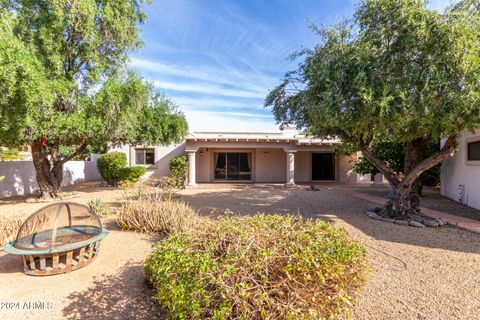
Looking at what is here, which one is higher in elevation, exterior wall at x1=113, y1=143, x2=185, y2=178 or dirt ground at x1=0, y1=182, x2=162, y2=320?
exterior wall at x1=113, y1=143, x2=185, y2=178

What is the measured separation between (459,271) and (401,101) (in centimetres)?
384

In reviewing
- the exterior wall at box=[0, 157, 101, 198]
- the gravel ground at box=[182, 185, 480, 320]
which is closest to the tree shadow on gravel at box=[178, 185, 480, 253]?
the gravel ground at box=[182, 185, 480, 320]

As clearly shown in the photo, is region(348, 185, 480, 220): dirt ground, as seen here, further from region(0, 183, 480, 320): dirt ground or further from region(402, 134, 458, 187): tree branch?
region(0, 183, 480, 320): dirt ground

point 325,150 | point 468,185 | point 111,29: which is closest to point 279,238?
point 468,185

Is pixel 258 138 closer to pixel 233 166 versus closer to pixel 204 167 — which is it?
pixel 233 166

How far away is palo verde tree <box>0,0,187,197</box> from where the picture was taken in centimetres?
816

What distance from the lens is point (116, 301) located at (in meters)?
3.50

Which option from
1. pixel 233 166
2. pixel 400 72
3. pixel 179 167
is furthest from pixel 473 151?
pixel 179 167

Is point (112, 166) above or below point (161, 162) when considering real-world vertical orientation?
below

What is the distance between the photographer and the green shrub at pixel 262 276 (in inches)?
89.6

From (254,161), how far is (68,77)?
12704 mm

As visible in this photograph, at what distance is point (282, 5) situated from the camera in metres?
11.0

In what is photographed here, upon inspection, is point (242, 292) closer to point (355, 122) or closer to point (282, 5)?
point (355, 122)

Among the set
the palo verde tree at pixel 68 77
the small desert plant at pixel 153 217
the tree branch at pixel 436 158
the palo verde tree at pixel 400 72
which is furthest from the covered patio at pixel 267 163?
the small desert plant at pixel 153 217
